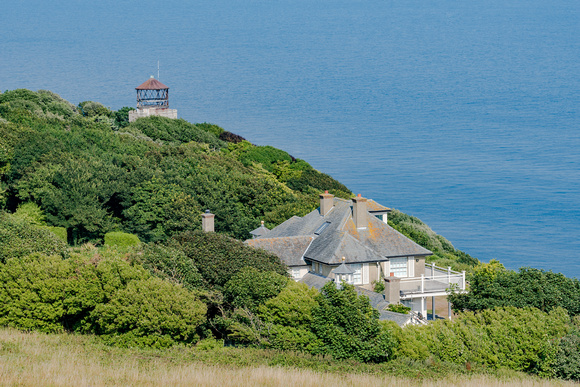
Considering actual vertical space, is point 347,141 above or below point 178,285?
above

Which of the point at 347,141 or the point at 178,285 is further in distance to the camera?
the point at 347,141

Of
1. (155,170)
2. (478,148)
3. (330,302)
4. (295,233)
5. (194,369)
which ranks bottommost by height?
(194,369)

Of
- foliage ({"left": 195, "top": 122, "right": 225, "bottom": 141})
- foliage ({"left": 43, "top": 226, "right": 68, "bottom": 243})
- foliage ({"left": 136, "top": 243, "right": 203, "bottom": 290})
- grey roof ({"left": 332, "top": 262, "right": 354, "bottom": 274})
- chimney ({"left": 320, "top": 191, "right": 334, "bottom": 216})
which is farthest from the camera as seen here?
foliage ({"left": 195, "top": 122, "right": 225, "bottom": 141})

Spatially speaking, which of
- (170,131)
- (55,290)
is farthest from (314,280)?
(170,131)

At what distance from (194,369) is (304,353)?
5620 millimetres

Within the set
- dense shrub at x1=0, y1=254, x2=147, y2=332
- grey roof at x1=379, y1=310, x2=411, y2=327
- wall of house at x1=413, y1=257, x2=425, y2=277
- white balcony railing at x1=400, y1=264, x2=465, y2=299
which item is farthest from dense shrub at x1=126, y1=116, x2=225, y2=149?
grey roof at x1=379, y1=310, x2=411, y2=327

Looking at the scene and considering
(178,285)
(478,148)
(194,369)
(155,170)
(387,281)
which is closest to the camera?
(194,369)

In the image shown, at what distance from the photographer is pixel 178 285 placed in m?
31.8

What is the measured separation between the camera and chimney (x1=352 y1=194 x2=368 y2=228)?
41.8 m

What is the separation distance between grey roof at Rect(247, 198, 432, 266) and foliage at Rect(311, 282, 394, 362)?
329 inches

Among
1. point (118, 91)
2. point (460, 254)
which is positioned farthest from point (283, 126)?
point (460, 254)

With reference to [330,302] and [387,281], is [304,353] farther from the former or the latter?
[387,281]

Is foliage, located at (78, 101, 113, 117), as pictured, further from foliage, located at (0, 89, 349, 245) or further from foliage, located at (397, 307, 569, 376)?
foliage, located at (397, 307, 569, 376)

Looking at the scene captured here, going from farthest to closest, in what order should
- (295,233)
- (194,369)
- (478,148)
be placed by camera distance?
(478,148) < (295,233) < (194,369)
